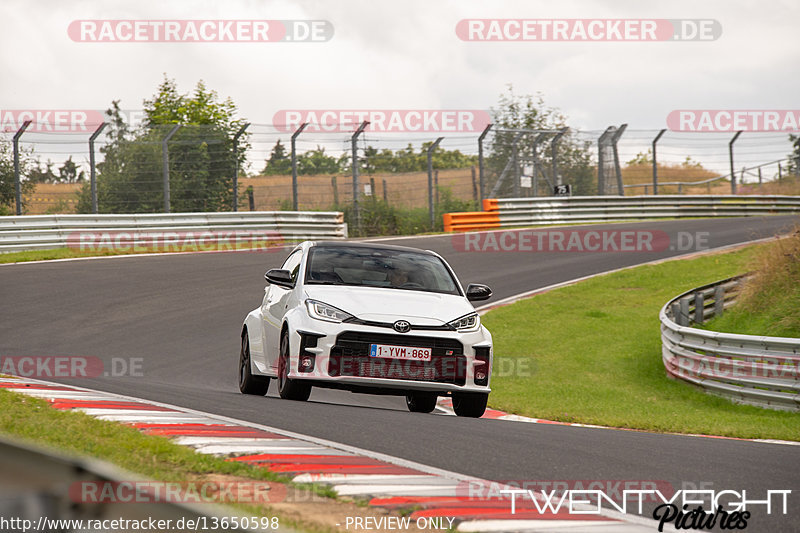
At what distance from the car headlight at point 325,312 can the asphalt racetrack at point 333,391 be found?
79 centimetres

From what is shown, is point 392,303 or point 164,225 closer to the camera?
point 392,303

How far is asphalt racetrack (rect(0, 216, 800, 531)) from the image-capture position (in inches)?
227

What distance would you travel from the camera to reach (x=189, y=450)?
5.51 meters

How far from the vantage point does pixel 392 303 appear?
8.68m

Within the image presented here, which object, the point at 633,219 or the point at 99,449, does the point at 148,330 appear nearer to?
the point at 99,449

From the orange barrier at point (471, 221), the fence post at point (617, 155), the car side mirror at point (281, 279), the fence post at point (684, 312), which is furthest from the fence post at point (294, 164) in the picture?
the car side mirror at point (281, 279)

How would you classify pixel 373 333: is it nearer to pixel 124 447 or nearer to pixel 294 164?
pixel 124 447

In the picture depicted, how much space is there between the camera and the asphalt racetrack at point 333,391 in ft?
18.9

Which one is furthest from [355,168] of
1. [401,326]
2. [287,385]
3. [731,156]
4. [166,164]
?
[401,326]

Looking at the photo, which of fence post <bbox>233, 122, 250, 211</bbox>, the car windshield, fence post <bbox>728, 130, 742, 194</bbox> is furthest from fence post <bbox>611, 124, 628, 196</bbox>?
the car windshield

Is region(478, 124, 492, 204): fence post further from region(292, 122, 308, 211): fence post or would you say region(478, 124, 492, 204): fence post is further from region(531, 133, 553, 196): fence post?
region(292, 122, 308, 211): fence post

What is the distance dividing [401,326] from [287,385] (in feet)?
4.11

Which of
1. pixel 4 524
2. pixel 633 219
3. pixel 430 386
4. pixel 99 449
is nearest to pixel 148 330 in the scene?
pixel 430 386

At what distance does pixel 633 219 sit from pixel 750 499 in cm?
2842
